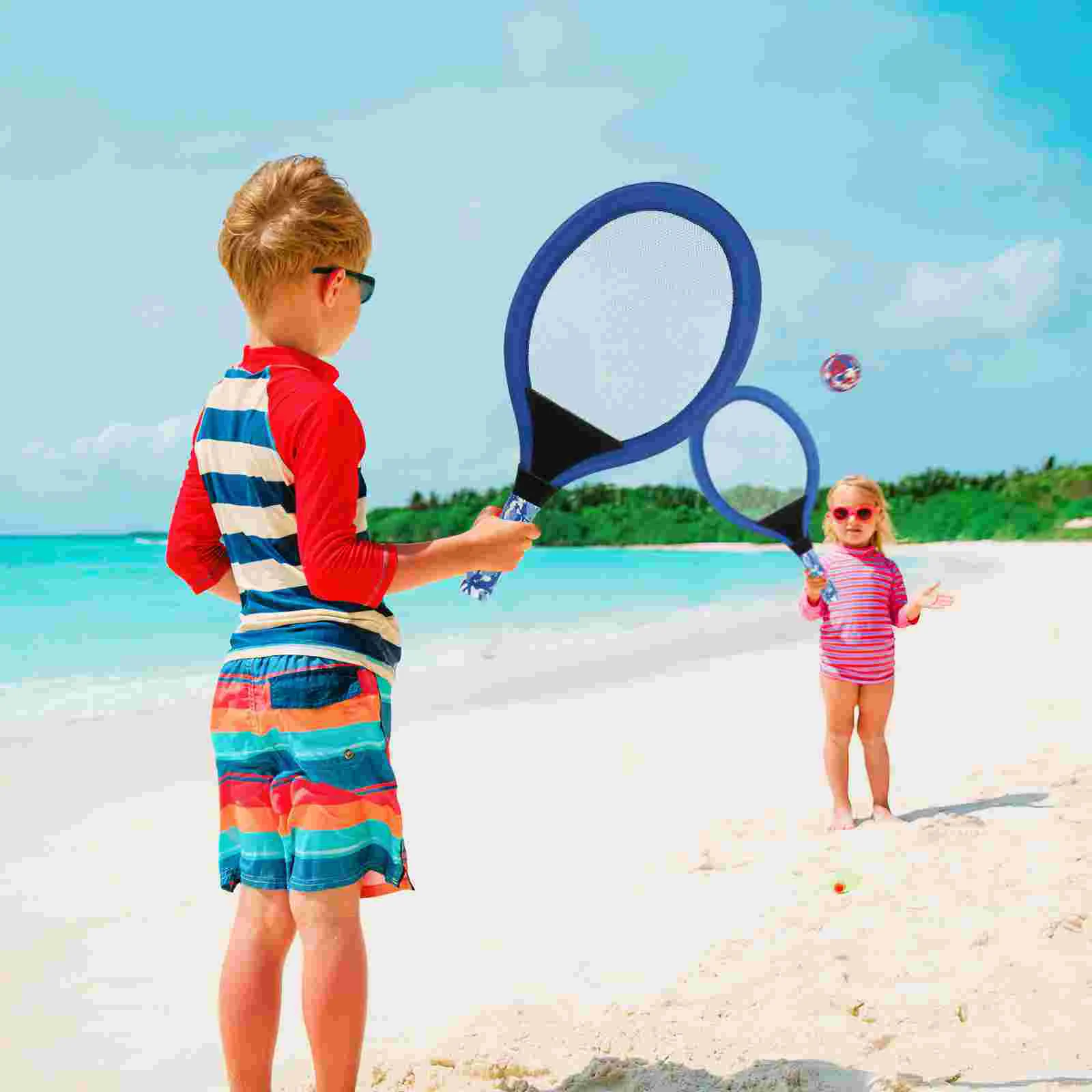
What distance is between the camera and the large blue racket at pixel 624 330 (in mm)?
2010

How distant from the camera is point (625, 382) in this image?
6.90ft

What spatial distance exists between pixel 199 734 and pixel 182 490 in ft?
16.9

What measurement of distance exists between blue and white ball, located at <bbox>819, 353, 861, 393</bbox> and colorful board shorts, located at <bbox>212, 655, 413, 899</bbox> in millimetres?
3252

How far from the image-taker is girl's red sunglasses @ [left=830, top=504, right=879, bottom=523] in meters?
3.96

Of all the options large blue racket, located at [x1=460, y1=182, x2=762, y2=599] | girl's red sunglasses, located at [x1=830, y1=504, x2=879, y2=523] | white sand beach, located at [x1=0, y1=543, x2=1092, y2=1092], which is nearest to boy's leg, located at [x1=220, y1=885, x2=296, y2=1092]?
white sand beach, located at [x1=0, y1=543, x2=1092, y2=1092]

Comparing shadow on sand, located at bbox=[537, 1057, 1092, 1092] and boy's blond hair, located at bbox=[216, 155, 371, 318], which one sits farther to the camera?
shadow on sand, located at bbox=[537, 1057, 1092, 1092]

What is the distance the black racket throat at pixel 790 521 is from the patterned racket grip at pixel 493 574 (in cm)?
197

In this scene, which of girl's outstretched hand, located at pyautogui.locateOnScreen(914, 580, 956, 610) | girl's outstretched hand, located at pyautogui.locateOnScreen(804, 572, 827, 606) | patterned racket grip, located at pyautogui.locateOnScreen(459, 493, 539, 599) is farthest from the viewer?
girl's outstretched hand, located at pyautogui.locateOnScreen(914, 580, 956, 610)

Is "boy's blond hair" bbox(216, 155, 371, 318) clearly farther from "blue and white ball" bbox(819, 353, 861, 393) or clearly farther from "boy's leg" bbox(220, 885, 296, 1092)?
"blue and white ball" bbox(819, 353, 861, 393)

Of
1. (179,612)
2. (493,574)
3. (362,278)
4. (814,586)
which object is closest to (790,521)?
(814,586)

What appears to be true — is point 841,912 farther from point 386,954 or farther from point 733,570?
point 733,570

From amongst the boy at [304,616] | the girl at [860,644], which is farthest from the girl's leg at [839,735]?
the boy at [304,616]

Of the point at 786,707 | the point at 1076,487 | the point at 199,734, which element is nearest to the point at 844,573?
the point at 786,707

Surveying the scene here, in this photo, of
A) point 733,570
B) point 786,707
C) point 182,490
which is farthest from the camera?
point 733,570
